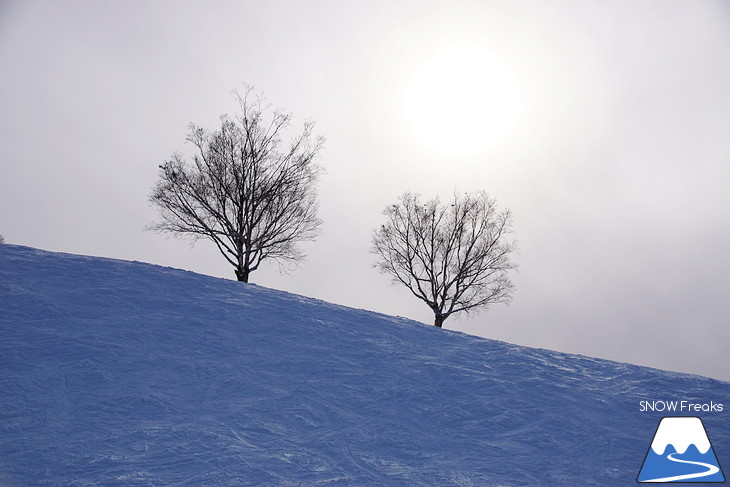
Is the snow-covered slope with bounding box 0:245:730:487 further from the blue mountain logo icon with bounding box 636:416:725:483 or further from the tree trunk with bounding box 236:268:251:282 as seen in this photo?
the tree trunk with bounding box 236:268:251:282

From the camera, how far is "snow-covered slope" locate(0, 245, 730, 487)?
5328 millimetres

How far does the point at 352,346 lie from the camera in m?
9.09

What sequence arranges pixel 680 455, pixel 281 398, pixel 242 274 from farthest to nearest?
pixel 242 274 → pixel 281 398 → pixel 680 455

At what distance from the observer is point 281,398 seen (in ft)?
22.6

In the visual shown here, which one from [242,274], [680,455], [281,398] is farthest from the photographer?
[242,274]

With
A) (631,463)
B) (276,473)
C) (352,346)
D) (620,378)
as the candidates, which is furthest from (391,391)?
(620,378)

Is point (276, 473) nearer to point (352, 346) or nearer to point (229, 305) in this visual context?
point (352, 346)

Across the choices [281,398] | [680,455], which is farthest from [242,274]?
[680,455]

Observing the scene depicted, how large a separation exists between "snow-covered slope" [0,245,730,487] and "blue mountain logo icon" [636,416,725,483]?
16cm

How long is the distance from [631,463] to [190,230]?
23.3m

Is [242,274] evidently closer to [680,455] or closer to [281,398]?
[281,398]

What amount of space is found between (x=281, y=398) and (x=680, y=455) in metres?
5.20

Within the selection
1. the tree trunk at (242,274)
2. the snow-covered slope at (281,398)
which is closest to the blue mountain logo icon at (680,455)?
the snow-covered slope at (281,398)

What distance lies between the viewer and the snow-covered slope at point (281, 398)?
533cm
